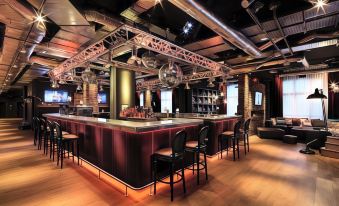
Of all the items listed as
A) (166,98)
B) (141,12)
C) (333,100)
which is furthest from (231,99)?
(141,12)

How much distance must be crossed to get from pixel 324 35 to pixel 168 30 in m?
3.48

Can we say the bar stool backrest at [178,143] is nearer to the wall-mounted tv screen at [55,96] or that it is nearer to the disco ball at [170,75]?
the disco ball at [170,75]

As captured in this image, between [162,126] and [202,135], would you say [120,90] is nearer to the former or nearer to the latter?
[162,126]

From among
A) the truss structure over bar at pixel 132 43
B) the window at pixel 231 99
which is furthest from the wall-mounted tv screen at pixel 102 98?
the window at pixel 231 99

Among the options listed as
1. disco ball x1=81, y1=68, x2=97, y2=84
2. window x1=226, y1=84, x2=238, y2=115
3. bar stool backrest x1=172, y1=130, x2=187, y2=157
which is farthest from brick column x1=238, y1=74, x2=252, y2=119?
disco ball x1=81, y1=68, x2=97, y2=84

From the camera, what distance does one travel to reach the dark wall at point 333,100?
745 centimetres

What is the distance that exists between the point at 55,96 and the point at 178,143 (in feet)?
35.8

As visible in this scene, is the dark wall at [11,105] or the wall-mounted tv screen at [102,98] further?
the dark wall at [11,105]

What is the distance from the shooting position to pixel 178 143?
2.54 meters

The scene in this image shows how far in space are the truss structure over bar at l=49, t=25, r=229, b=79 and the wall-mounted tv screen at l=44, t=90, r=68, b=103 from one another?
499 cm

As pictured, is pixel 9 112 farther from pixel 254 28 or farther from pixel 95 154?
pixel 254 28

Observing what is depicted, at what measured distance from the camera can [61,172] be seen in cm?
362

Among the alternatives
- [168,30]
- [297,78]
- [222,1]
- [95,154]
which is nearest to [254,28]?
[222,1]

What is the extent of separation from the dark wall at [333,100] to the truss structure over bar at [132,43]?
210 inches
